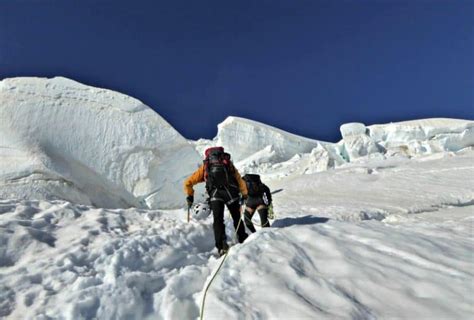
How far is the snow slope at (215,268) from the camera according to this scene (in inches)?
107

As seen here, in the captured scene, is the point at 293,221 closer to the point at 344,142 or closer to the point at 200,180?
the point at 200,180

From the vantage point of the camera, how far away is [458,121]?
3753 cm

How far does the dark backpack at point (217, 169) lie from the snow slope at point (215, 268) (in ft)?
1.96

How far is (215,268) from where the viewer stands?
357 cm

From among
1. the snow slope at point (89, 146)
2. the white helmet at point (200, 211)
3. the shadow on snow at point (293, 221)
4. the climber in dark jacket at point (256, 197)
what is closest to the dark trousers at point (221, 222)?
the white helmet at point (200, 211)

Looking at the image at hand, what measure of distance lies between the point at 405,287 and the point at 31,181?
972 centimetres

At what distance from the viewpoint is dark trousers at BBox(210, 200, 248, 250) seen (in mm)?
4340

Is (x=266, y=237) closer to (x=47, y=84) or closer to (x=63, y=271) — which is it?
(x=63, y=271)

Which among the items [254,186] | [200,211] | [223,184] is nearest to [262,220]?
[254,186]

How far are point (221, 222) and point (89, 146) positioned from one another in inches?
348

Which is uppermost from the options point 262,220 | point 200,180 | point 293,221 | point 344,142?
point 200,180

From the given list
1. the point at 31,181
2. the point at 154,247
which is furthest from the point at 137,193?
the point at 154,247

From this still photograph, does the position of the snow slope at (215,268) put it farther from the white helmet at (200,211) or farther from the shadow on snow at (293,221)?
the shadow on snow at (293,221)

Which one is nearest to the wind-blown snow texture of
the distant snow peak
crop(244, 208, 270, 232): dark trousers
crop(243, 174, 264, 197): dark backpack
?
crop(244, 208, 270, 232): dark trousers
